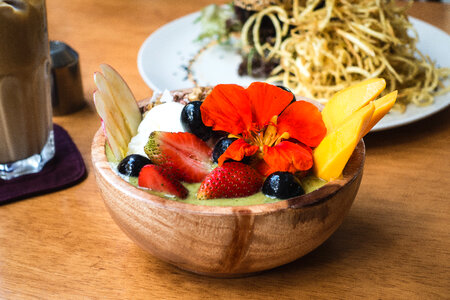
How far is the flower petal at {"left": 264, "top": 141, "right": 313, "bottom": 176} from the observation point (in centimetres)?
68

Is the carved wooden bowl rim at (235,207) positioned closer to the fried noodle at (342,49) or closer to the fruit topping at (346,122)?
the fruit topping at (346,122)

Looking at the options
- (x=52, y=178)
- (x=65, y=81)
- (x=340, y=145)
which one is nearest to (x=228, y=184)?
(x=340, y=145)

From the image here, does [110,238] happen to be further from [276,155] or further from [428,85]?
[428,85]

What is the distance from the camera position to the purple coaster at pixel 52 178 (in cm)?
95

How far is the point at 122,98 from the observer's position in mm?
792

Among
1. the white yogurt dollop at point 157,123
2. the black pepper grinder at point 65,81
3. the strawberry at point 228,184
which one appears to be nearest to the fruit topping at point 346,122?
the strawberry at point 228,184

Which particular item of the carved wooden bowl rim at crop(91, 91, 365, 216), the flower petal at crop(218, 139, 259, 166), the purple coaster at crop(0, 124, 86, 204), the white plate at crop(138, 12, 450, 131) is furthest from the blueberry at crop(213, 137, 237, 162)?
the white plate at crop(138, 12, 450, 131)

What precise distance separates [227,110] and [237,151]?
0.08m

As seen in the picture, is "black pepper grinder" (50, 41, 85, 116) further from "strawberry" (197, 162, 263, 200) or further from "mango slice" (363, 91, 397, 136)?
"mango slice" (363, 91, 397, 136)

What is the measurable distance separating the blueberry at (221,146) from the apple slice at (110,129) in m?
0.14

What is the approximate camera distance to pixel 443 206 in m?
0.92

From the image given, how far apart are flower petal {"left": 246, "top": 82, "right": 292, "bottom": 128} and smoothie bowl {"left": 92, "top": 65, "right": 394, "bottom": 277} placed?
0.09 meters

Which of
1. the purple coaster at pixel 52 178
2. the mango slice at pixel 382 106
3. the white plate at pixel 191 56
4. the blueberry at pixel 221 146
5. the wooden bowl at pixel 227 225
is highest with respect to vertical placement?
the mango slice at pixel 382 106

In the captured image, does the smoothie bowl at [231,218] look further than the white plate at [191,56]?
No
